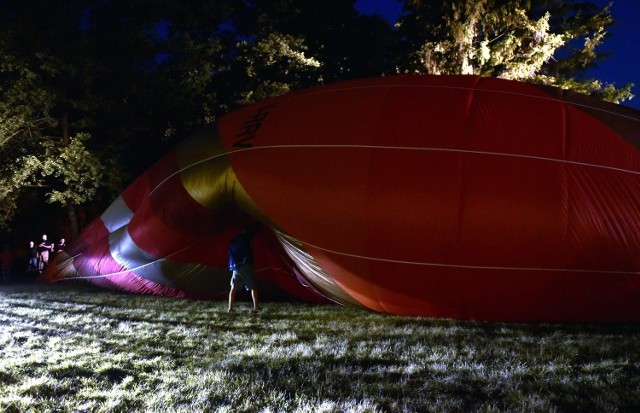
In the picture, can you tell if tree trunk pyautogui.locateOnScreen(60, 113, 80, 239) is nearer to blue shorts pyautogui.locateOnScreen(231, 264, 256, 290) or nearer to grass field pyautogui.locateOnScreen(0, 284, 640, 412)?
grass field pyautogui.locateOnScreen(0, 284, 640, 412)

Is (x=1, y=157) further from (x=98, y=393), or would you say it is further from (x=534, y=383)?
(x=534, y=383)

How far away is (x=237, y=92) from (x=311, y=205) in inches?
420

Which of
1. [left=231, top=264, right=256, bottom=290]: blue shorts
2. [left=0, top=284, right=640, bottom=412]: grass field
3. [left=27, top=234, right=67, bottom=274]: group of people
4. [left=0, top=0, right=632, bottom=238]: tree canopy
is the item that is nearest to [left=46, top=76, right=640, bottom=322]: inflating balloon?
[left=0, top=284, right=640, bottom=412]: grass field

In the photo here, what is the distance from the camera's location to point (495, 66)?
13.1 meters

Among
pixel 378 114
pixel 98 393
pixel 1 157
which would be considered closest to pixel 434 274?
pixel 378 114

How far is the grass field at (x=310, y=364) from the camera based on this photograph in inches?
109

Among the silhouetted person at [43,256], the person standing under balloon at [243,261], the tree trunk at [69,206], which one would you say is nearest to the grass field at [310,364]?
the person standing under balloon at [243,261]

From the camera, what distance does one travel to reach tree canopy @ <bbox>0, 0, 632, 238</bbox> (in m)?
12.1

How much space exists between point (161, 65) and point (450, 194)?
11211mm

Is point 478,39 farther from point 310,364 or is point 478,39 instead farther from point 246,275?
point 310,364

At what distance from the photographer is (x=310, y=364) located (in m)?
3.51

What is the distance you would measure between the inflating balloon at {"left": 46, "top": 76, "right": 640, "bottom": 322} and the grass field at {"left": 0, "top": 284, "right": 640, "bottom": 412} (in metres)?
0.37

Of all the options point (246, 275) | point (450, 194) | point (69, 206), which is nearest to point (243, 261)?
point (246, 275)

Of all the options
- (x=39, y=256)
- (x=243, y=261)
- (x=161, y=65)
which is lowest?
(x=39, y=256)
